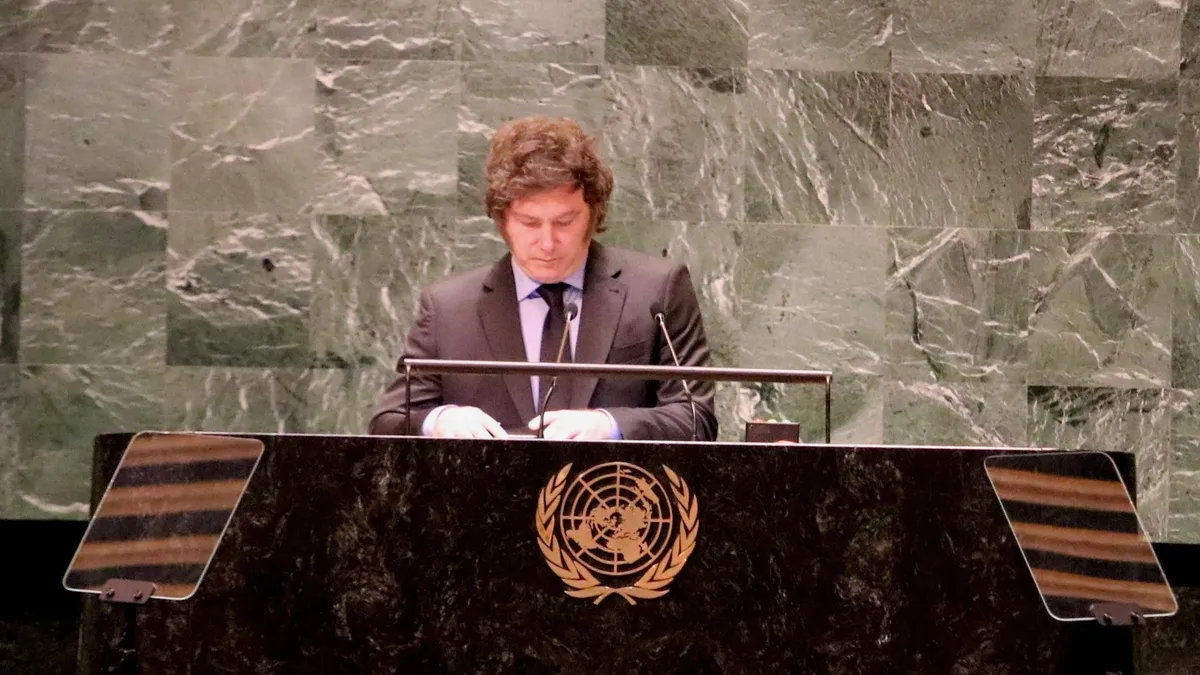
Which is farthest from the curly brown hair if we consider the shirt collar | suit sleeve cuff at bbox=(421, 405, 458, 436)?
suit sleeve cuff at bbox=(421, 405, 458, 436)

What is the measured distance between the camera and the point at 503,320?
327 cm

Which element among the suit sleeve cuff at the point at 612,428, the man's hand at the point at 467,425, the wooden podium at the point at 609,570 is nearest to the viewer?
the wooden podium at the point at 609,570

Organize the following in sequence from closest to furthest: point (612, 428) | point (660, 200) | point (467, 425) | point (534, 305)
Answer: point (467, 425) → point (612, 428) → point (534, 305) → point (660, 200)

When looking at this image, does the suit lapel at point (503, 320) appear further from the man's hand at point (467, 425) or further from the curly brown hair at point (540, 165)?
the man's hand at point (467, 425)

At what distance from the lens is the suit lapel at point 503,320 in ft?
10.6

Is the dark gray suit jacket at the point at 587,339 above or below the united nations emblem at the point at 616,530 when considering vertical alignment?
above

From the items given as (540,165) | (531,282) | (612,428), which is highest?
(540,165)

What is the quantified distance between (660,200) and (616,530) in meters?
2.62

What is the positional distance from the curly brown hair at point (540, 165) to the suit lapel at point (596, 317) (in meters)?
0.13

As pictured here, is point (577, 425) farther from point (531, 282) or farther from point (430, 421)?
point (531, 282)

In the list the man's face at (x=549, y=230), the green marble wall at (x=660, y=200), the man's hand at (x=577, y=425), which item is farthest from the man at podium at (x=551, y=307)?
the green marble wall at (x=660, y=200)

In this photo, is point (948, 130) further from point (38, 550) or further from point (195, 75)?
point (38, 550)

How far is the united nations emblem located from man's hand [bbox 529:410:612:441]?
1.07 ft

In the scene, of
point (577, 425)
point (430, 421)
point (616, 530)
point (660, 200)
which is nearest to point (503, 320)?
point (430, 421)
